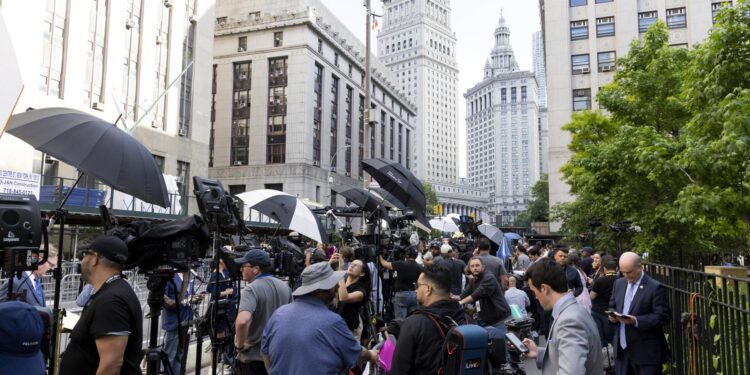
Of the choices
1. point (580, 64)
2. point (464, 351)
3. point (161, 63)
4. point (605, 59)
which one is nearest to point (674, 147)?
point (464, 351)

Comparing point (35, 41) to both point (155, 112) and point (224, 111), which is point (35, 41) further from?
point (224, 111)

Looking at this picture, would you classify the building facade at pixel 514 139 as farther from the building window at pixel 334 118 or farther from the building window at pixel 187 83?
the building window at pixel 187 83

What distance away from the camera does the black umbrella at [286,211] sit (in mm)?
9984

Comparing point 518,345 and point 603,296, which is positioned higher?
point 518,345

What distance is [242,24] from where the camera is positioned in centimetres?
6250

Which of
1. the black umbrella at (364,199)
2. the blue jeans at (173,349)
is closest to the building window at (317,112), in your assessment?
the black umbrella at (364,199)

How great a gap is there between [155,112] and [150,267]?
117 feet

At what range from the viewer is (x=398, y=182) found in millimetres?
8617

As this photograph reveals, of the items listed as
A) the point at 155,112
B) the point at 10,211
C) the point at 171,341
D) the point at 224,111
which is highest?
the point at 224,111

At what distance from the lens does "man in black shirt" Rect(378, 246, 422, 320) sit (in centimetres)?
979

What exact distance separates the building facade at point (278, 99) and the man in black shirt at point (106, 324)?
176ft

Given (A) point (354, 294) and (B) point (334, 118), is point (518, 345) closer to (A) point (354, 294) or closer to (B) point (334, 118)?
(A) point (354, 294)

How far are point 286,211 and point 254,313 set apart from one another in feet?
15.5

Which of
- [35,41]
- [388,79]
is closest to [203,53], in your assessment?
[35,41]
